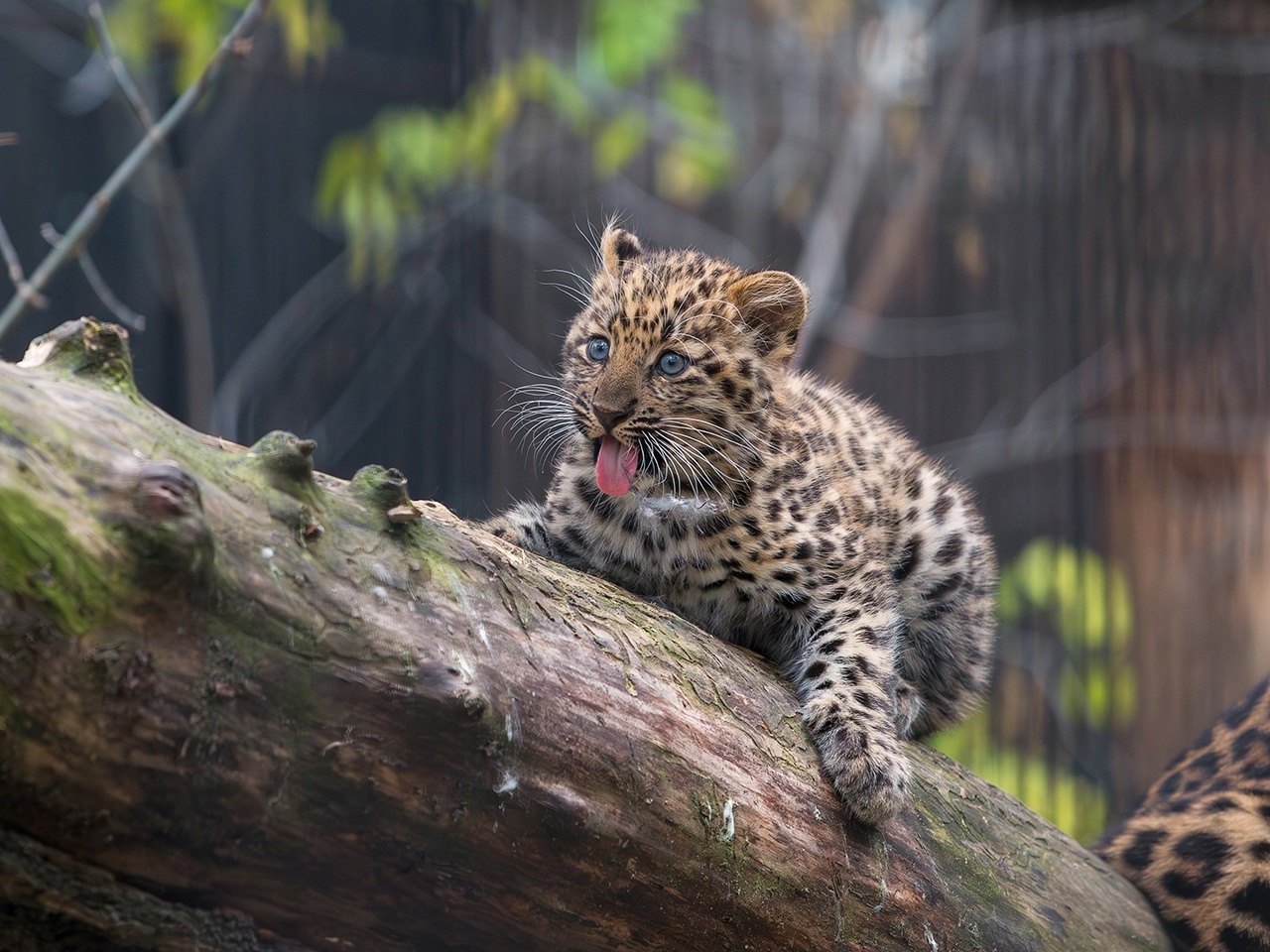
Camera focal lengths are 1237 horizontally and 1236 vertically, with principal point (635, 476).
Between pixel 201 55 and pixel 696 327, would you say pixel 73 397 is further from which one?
pixel 201 55

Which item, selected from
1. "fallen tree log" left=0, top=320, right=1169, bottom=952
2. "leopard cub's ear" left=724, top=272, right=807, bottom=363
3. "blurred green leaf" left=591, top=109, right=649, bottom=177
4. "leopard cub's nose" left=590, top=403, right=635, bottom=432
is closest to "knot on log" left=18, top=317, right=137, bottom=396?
"fallen tree log" left=0, top=320, right=1169, bottom=952

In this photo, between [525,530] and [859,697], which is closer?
[859,697]

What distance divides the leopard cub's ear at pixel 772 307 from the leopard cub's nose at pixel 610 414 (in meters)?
0.59

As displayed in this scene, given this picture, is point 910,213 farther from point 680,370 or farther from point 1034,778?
point 680,370

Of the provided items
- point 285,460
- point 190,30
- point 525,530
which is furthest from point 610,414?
point 190,30

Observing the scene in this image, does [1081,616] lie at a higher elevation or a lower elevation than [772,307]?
higher

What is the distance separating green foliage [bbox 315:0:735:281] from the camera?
6043 mm

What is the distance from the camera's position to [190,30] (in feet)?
19.0

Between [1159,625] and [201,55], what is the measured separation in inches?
250

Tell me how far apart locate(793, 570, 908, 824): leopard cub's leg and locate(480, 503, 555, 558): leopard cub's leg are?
35.7 inches

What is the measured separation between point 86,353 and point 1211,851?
3.84 m

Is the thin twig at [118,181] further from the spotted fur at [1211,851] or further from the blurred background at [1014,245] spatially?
the spotted fur at [1211,851]

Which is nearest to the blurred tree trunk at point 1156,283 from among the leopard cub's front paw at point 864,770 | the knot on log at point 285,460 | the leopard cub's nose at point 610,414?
the leopard cub's nose at point 610,414

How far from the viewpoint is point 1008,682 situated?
25.1ft
